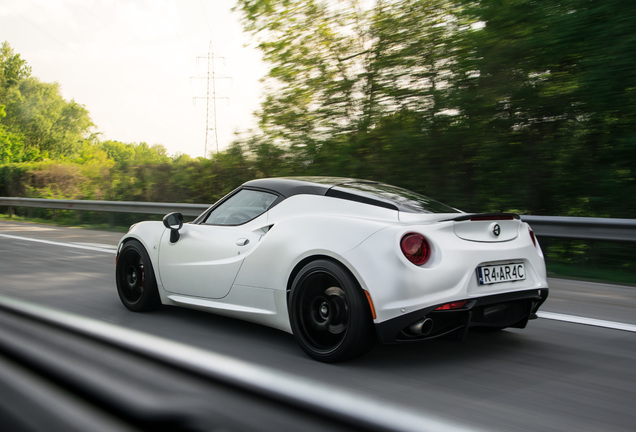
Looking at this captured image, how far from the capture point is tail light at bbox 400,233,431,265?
339 cm

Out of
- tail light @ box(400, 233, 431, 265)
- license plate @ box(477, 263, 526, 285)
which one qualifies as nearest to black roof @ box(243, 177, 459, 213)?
tail light @ box(400, 233, 431, 265)

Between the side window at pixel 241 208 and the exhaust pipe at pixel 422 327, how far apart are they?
1.46 metres

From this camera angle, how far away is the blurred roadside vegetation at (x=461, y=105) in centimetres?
854

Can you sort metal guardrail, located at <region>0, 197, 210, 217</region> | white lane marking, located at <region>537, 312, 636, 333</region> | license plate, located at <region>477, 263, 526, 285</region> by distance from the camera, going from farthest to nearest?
metal guardrail, located at <region>0, 197, 210, 217</region>, white lane marking, located at <region>537, 312, 636, 333</region>, license plate, located at <region>477, 263, 526, 285</region>

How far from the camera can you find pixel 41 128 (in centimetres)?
5819

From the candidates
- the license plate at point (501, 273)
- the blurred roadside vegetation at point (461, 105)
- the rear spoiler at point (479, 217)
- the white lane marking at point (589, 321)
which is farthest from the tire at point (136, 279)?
the blurred roadside vegetation at point (461, 105)

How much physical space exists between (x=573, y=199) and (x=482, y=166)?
1.48 meters

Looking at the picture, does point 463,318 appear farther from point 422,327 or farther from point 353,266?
point 353,266

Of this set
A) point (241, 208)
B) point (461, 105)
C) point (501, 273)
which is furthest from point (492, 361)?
point (461, 105)

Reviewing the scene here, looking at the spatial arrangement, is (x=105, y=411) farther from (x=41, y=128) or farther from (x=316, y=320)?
(x=41, y=128)

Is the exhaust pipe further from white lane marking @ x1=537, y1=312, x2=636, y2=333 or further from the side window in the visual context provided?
white lane marking @ x1=537, y1=312, x2=636, y2=333

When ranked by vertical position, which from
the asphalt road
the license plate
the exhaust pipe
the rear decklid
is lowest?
the asphalt road

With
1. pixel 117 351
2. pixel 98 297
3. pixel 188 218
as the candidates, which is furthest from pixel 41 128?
pixel 117 351

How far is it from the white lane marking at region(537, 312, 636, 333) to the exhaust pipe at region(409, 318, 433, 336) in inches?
71.7
